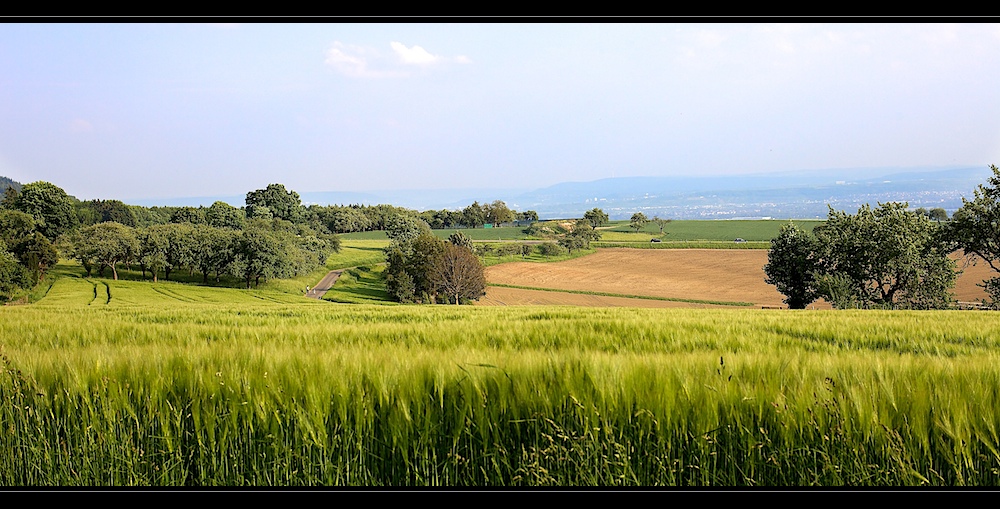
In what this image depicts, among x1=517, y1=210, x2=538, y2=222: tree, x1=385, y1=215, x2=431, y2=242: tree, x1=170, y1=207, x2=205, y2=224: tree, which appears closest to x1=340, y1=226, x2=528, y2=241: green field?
x1=385, y1=215, x2=431, y2=242: tree

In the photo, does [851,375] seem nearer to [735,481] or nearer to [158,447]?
[735,481]

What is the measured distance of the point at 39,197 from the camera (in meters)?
82.8

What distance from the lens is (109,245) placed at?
65.2m

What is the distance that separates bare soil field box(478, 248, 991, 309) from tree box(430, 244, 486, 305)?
1922mm

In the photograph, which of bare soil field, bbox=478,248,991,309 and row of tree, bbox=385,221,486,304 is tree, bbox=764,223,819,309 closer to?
bare soil field, bbox=478,248,991,309

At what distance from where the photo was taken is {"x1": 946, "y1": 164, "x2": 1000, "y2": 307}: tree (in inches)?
1217

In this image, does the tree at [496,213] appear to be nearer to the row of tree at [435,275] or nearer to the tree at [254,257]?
the tree at [254,257]

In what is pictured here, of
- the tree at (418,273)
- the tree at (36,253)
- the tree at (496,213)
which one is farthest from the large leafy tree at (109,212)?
the tree at (496,213)

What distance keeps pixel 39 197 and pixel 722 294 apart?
8979cm

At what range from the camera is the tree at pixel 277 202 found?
11800 centimetres

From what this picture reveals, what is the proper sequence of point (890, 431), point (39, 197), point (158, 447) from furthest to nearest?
1. point (39, 197)
2. point (158, 447)
3. point (890, 431)

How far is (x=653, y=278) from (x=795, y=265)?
99.6ft

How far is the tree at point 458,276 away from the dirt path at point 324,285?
13133mm
